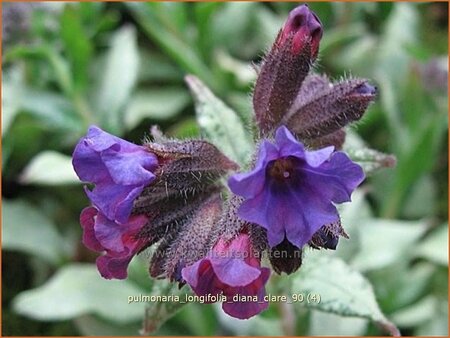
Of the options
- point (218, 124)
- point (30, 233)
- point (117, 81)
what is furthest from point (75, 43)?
point (218, 124)

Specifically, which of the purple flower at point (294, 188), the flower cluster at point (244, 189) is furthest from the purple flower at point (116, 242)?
the purple flower at point (294, 188)

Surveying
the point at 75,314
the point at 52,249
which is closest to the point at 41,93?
the point at 52,249

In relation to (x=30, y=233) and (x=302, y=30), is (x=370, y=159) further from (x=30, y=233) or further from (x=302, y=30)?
(x=30, y=233)

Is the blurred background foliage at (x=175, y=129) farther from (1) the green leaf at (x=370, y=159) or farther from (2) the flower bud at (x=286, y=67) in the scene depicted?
(2) the flower bud at (x=286, y=67)

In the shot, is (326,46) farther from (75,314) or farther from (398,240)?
(75,314)

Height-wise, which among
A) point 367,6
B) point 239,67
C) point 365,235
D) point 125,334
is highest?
point 367,6

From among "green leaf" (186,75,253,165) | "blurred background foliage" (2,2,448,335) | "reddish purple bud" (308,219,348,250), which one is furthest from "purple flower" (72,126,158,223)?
"blurred background foliage" (2,2,448,335)

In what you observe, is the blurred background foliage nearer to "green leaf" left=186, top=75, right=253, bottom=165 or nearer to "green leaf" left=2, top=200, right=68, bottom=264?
"green leaf" left=2, top=200, right=68, bottom=264
